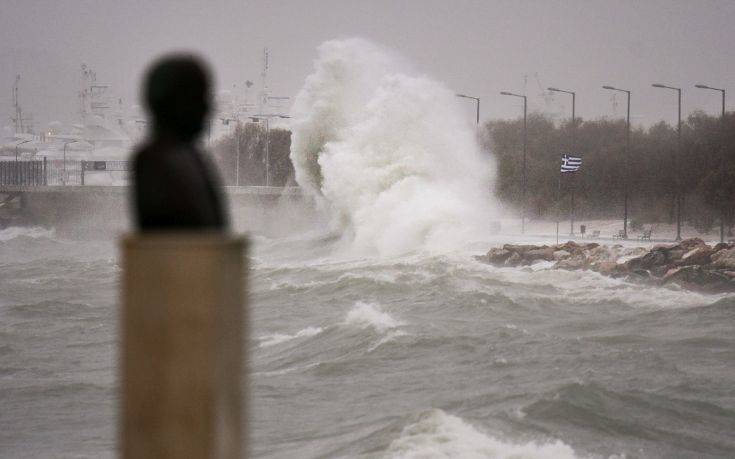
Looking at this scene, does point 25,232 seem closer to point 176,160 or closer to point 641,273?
point 641,273

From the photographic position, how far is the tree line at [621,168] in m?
46.9

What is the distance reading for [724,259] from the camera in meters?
29.6

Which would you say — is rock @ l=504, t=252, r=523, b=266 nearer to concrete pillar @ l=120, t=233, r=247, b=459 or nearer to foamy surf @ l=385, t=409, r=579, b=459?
foamy surf @ l=385, t=409, r=579, b=459

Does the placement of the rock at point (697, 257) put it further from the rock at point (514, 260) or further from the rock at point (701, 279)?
the rock at point (514, 260)

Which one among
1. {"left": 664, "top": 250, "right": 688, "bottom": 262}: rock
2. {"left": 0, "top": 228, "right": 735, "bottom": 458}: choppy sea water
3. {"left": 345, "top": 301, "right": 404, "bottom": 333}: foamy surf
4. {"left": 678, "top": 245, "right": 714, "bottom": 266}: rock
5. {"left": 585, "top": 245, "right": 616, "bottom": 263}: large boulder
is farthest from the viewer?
{"left": 585, "top": 245, "right": 616, "bottom": 263}: large boulder

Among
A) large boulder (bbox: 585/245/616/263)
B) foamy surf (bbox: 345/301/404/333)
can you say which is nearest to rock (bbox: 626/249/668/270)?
large boulder (bbox: 585/245/616/263)

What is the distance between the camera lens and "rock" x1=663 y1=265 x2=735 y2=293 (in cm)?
2738

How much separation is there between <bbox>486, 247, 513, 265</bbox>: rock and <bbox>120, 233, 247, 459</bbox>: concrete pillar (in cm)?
3184

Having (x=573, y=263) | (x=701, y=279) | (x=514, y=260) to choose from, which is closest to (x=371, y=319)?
(x=701, y=279)

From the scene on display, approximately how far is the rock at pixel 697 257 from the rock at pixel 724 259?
0.19m

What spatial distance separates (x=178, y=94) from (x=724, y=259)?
2867 centimetres

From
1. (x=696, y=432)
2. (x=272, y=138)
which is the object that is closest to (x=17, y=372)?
(x=696, y=432)

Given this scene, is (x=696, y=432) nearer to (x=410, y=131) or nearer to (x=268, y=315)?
(x=268, y=315)

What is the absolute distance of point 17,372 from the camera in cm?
1748
